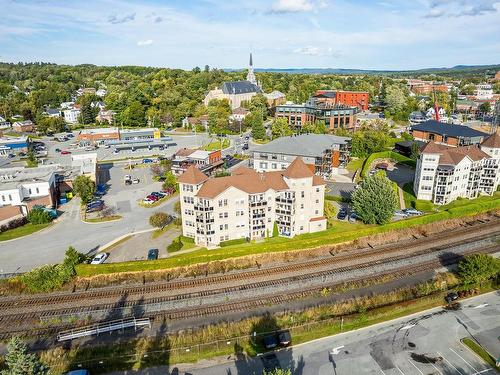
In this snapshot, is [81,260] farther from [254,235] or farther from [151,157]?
[151,157]

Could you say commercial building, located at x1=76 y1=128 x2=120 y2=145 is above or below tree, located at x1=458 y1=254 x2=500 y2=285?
above

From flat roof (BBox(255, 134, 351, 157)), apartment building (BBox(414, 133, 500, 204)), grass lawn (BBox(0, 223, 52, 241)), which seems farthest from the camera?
flat roof (BBox(255, 134, 351, 157))

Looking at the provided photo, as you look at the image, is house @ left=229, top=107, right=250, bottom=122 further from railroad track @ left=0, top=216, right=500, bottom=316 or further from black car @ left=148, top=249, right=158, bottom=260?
black car @ left=148, top=249, right=158, bottom=260

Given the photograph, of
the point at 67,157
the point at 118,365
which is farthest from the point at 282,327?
the point at 67,157

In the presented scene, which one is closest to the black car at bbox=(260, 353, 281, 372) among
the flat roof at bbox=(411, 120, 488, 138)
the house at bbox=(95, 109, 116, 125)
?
the flat roof at bbox=(411, 120, 488, 138)

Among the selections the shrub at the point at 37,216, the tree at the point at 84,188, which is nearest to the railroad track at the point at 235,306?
the shrub at the point at 37,216

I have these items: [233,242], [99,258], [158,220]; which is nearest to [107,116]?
[158,220]

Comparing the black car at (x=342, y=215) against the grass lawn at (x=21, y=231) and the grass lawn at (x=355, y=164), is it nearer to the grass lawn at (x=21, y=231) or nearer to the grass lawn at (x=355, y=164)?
the grass lawn at (x=355, y=164)
